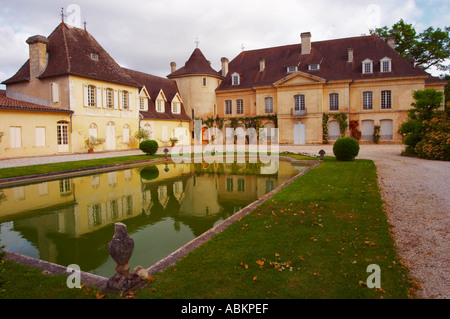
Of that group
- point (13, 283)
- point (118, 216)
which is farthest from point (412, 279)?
point (118, 216)

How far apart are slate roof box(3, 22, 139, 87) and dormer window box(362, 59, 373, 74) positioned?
828 inches

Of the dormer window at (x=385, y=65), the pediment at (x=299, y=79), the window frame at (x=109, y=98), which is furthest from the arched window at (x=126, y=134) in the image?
the dormer window at (x=385, y=65)

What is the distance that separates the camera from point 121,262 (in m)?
3.39

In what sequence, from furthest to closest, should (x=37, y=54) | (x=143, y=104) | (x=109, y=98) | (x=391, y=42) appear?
(x=391, y=42) → (x=143, y=104) → (x=109, y=98) → (x=37, y=54)

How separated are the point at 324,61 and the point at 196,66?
13.2 m

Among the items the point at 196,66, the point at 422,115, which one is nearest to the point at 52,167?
the point at 422,115

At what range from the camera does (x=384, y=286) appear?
10.9 feet

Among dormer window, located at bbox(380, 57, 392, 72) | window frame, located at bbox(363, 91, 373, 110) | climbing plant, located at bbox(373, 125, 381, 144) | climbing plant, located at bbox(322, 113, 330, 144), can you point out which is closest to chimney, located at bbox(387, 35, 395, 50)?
dormer window, located at bbox(380, 57, 392, 72)

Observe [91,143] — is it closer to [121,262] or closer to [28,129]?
[28,129]

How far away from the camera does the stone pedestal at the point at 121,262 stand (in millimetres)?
3307

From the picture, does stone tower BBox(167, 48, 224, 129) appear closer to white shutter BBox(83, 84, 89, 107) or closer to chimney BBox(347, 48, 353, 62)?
white shutter BBox(83, 84, 89, 107)

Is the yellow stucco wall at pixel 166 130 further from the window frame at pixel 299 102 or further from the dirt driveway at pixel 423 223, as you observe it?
the dirt driveway at pixel 423 223

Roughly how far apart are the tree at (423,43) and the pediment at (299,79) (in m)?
10.8

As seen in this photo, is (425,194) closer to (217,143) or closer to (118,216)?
(118,216)
